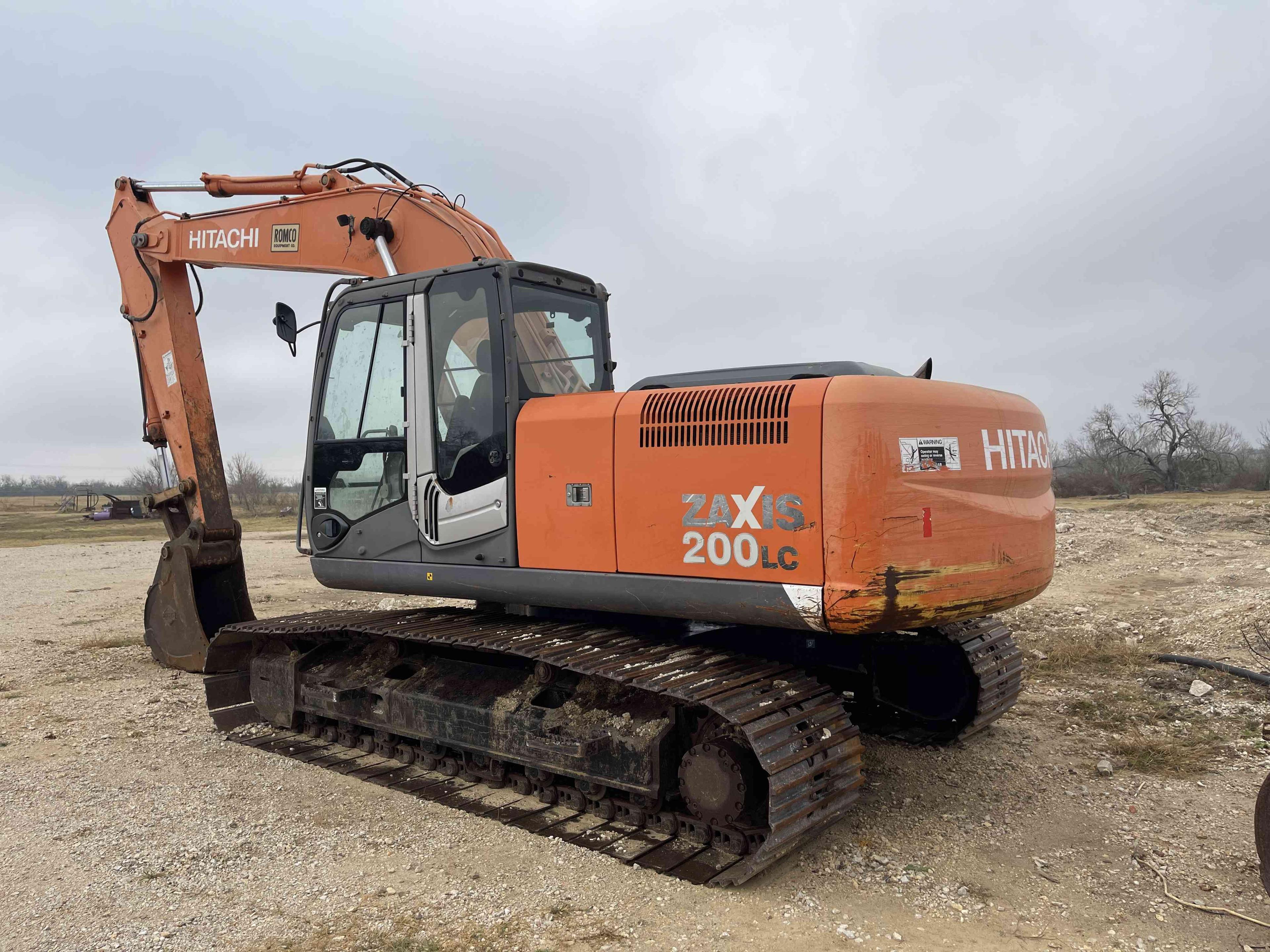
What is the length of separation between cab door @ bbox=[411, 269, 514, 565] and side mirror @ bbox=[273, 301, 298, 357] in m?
1.14

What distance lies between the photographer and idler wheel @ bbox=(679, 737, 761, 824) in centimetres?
420

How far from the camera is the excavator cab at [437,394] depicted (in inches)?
201

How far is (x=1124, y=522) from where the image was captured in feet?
57.7

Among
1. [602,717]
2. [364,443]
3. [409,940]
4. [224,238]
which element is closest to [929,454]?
[602,717]

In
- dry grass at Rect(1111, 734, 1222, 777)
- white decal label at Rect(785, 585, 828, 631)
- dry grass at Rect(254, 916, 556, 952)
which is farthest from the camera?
dry grass at Rect(1111, 734, 1222, 777)

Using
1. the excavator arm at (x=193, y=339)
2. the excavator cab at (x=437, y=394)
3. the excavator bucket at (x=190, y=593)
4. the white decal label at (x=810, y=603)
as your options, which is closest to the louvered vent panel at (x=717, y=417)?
the white decal label at (x=810, y=603)

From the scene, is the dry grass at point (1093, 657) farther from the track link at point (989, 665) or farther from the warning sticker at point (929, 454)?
the warning sticker at point (929, 454)

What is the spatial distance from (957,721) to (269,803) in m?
4.26

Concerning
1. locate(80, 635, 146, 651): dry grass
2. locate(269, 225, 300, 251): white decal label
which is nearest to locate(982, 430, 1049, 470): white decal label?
locate(269, 225, 300, 251): white decal label

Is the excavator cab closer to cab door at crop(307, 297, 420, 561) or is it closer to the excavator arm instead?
cab door at crop(307, 297, 420, 561)

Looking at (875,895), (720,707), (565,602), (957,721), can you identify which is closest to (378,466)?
(565,602)

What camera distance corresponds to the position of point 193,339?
8234 millimetres

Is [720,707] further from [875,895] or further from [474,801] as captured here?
[474,801]

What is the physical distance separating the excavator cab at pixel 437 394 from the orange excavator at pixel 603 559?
0.02 m
